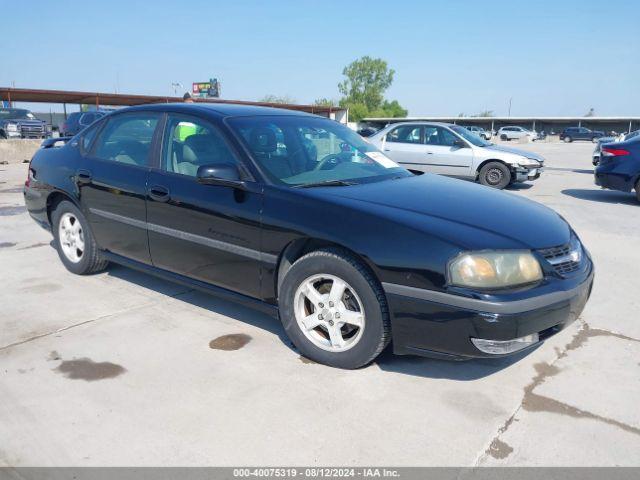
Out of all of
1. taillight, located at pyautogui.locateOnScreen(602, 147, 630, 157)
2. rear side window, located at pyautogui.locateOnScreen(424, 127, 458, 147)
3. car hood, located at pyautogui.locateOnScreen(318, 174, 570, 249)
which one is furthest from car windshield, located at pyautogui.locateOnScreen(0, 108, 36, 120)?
car hood, located at pyautogui.locateOnScreen(318, 174, 570, 249)

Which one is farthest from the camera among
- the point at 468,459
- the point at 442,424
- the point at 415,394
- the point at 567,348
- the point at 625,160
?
the point at 625,160

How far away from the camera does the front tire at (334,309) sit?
291 centimetres

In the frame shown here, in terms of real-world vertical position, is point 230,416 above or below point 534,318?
below

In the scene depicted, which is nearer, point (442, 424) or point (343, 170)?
point (442, 424)

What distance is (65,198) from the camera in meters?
4.76

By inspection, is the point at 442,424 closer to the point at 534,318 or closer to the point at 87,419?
the point at 534,318

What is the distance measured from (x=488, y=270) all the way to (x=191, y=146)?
2.24 meters

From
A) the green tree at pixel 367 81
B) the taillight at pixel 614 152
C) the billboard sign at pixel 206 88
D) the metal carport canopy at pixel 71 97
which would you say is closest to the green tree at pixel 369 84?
the green tree at pixel 367 81

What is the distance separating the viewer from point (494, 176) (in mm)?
11156

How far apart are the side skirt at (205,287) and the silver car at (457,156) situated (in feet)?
25.6

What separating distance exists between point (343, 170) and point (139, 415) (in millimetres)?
2032

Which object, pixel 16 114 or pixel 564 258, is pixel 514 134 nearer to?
pixel 16 114

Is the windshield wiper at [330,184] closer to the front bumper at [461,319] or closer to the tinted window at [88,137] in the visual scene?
the front bumper at [461,319]

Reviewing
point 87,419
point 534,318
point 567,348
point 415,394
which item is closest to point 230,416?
point 87,419
